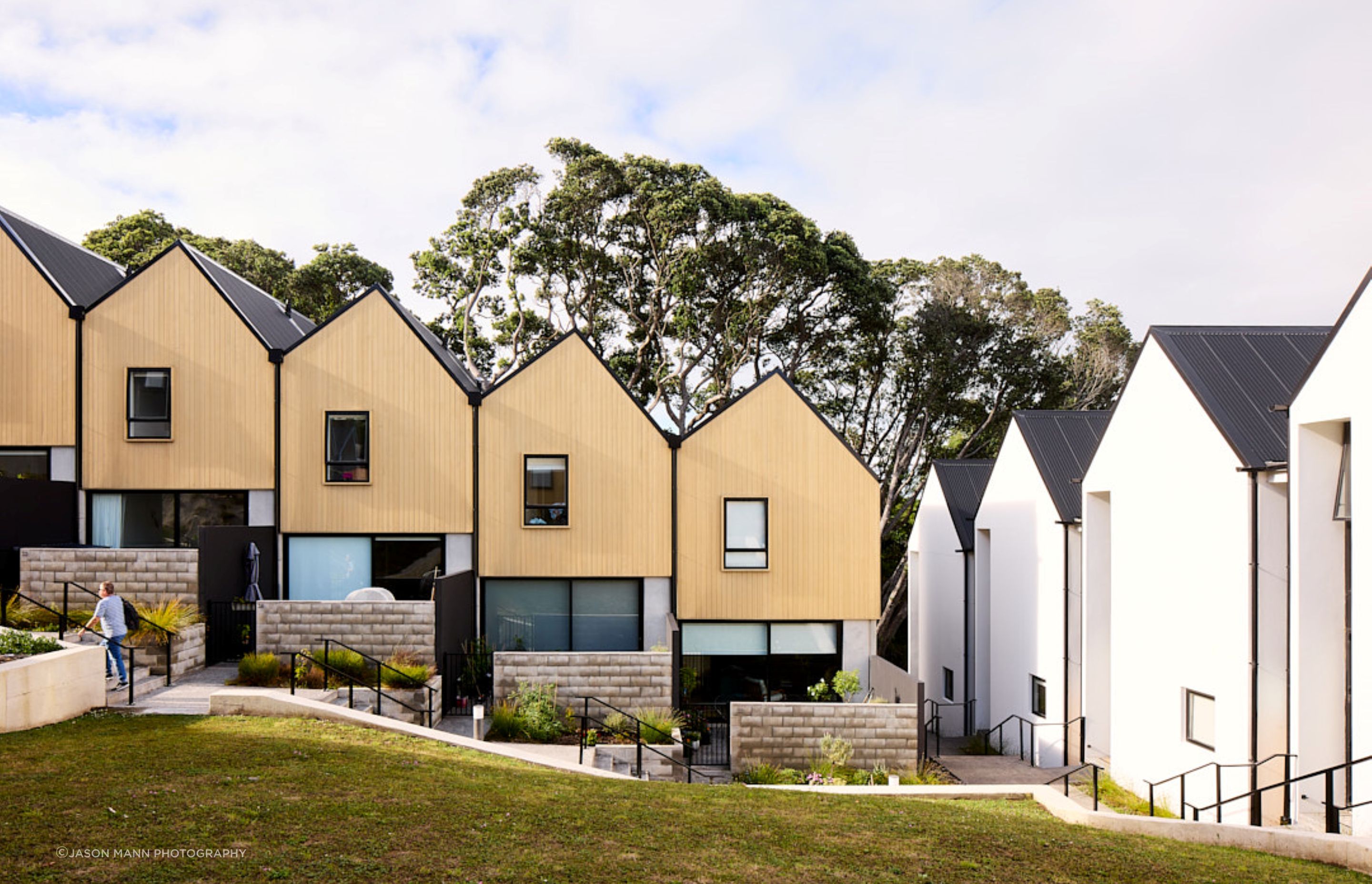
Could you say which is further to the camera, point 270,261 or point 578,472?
point 270,261

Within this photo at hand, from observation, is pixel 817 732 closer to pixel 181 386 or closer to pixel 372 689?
pixel 372 689

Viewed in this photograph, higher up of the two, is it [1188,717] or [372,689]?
[372,689]

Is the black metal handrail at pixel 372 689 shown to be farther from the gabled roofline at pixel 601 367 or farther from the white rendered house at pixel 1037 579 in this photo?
the white rendered house at pixel 1037 579

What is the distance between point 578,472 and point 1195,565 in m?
12.5

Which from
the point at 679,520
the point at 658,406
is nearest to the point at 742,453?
the point at 679,520

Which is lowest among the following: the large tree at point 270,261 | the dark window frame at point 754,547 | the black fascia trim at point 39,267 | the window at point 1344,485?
the dark window frame at point 754,547

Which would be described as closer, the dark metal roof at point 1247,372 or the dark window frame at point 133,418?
the dark metal roof at point 1247,372

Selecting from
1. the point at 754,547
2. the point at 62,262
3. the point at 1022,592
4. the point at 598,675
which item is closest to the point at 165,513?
the point at 62,262

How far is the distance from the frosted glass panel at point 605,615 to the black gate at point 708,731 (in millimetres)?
2101

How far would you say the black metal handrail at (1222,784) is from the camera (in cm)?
1315

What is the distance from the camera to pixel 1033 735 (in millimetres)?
21078

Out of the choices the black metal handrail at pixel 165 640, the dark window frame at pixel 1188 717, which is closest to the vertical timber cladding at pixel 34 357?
the black metal handrail at pixel 165 640

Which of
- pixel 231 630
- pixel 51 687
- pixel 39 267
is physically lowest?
pixel 231 630

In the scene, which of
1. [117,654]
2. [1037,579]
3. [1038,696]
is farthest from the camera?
[1037,579]
